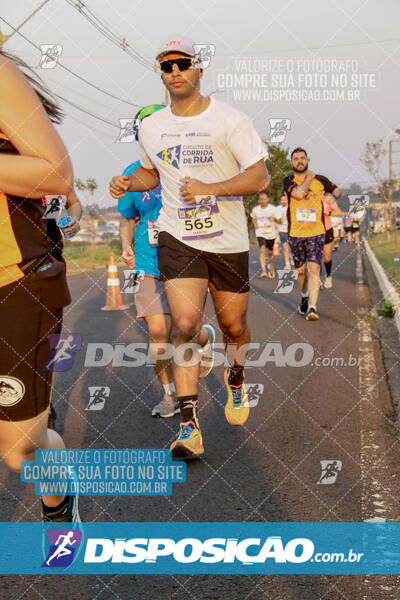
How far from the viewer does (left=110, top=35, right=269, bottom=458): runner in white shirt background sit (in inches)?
179

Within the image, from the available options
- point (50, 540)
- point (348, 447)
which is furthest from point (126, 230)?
point (50, 540)

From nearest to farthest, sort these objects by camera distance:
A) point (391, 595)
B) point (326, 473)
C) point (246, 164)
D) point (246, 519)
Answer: point (391, 595)
point (246, 519)
point (326, 473)
point (246, 164)

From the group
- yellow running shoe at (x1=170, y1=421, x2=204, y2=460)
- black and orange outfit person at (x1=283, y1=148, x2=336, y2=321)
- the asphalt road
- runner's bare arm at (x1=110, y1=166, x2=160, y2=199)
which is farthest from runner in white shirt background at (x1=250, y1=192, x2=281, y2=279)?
yellow running shoe at (x1=170, y1=421, x2=204, y2=460)

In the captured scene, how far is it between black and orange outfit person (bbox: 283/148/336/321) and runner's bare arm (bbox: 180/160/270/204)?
5.53 m

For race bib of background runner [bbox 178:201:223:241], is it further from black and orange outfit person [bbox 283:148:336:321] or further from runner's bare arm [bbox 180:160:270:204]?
black and orange outfit person [bbox 283:148:336:321]

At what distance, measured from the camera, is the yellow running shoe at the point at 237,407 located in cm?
525

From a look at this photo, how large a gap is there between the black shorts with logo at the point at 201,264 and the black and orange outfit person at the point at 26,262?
197cm

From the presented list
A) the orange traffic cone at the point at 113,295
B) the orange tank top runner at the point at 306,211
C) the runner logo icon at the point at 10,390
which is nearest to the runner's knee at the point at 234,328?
the runner logo icon at the point at 10,390

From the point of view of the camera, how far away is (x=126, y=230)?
5930 mm

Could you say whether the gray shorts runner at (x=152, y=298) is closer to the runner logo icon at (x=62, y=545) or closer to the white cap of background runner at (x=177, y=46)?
the white cap of background runner at (x=177, y=46)

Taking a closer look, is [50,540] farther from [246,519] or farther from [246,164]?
[246,164]

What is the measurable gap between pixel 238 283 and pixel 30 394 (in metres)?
2.36

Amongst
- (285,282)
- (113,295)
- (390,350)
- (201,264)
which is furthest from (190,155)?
(285,282)

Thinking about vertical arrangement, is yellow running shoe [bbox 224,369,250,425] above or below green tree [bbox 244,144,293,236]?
below
